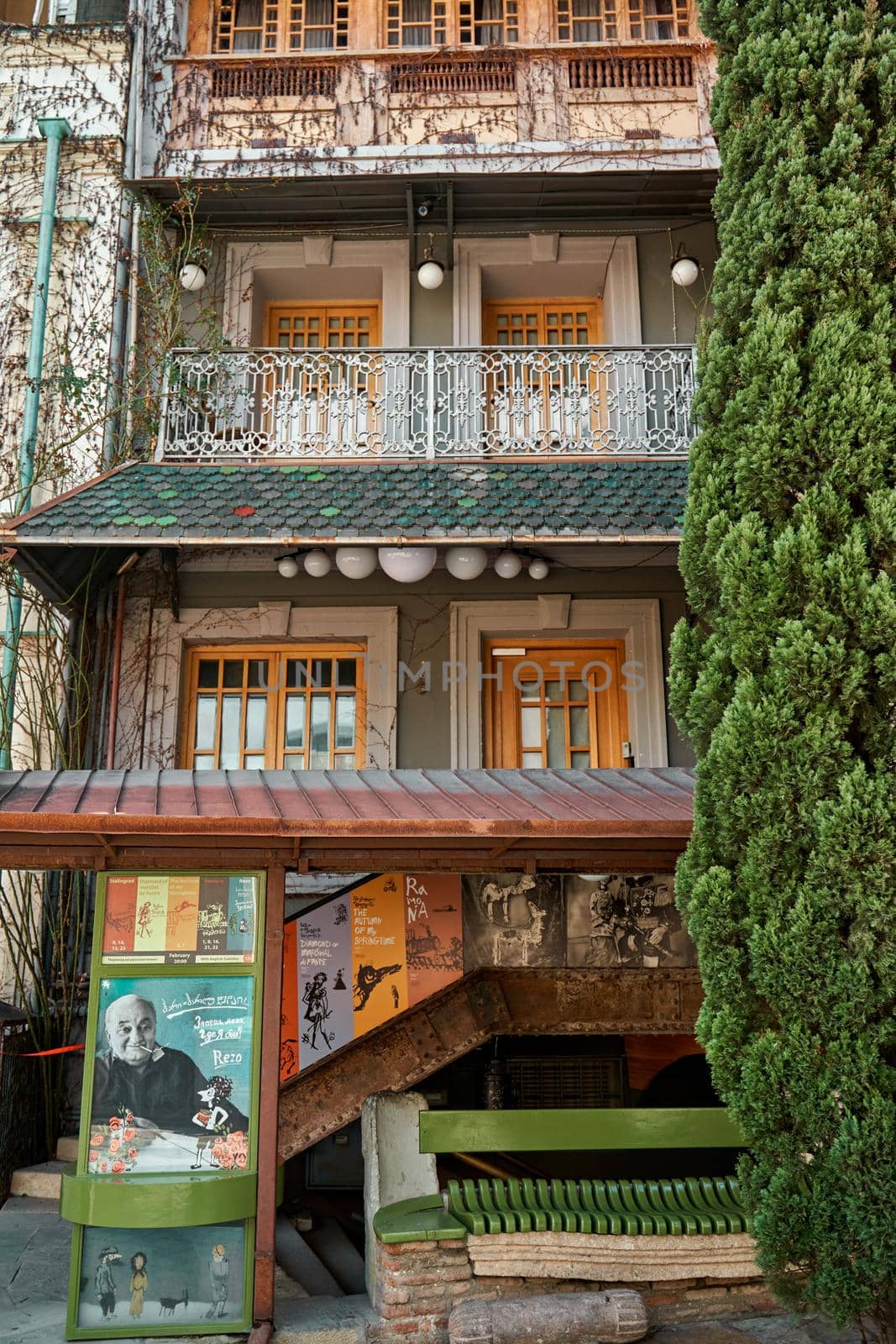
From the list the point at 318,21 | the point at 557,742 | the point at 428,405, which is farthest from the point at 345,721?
the point at 318,21

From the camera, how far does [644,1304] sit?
21.1 ft

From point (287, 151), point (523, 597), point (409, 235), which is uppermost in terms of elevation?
point (287, 151)

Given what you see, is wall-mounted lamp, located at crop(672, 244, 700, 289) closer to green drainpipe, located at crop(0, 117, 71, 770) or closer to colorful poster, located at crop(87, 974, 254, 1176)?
green drainpipe, located at crop(0, 117, 71, 770)

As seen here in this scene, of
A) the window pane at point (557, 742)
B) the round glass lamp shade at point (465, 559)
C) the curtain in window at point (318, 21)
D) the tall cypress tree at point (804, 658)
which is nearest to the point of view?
the tall cypress tree at point (804, 658)

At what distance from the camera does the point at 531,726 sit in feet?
36.1

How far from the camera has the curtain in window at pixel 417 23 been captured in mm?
12188

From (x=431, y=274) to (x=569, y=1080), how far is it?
7640mm

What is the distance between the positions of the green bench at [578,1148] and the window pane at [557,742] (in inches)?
175

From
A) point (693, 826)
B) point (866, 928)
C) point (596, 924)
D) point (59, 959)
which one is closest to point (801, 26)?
point (693, 826)

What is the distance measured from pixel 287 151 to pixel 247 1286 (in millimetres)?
9625

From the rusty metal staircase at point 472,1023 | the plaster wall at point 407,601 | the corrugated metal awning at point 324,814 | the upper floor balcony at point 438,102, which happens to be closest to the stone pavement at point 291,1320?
the rusty metal staircase at point 472,1023

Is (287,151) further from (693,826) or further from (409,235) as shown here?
(693,826)

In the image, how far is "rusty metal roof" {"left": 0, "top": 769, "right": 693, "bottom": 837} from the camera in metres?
6.14

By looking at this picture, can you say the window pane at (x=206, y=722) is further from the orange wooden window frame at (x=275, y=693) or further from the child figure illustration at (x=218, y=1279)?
the child figure illustration at (x=218, y=1279)
